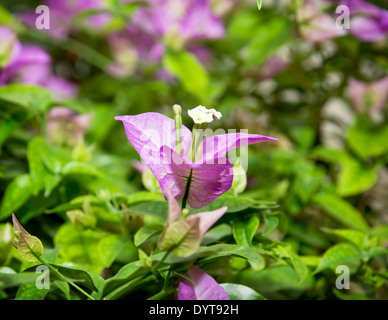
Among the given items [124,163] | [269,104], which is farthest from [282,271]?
[269,104]

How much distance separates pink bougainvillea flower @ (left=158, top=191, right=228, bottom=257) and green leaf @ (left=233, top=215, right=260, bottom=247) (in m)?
0.09

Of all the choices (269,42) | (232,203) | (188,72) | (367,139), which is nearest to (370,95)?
(367,139)

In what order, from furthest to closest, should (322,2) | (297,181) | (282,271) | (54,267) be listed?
(322,2), (297,181), (282,271), (54,267)

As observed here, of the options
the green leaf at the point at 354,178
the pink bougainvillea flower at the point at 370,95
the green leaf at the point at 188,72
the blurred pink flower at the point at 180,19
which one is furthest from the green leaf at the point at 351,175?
the blurred pink flower at the point at 180,19

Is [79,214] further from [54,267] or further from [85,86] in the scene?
[85,86]

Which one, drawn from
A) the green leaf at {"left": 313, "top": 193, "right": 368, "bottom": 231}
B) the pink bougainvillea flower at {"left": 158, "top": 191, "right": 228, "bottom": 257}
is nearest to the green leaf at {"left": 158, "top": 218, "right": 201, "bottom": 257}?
the pink bougainvillea flower at {"left": 158, "top": 191, "right": 228, "bottom": 257}

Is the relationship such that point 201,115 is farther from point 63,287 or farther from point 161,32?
point 161,32

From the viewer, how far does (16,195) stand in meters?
0.47

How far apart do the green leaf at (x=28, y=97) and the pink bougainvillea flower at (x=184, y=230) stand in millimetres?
284

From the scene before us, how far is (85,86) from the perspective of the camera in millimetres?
935

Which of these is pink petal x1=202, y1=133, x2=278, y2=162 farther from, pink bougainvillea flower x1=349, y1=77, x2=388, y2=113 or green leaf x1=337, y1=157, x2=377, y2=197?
pink bougainvillea flower x1=349, y1=77, x2=388, y2=113

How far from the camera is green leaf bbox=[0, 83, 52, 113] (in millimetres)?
507

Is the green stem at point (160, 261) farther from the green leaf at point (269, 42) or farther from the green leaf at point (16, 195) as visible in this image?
the green leaf at point (269, 42)

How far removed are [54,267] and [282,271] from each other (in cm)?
26
